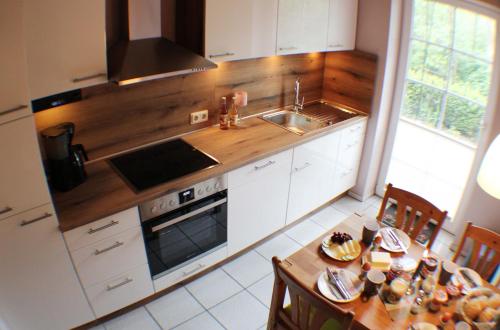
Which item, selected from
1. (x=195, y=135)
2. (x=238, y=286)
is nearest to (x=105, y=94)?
(x=195, y=135)

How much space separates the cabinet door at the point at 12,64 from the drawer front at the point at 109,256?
863 mm

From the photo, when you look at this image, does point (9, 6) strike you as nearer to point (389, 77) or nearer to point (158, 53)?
point (158, 53)

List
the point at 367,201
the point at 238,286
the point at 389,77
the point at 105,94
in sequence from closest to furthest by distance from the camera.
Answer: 1. the point at 105,94
2. the point at 238,286
3. the point at 389,77
4. the point at 367,201

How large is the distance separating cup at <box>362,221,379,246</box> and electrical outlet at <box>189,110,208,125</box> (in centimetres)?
149

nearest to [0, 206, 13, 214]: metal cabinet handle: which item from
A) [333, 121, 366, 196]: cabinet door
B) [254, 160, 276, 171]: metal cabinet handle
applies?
[254, 160, 276, 171]: metal cabinet handle

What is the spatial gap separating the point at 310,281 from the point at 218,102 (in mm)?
1656

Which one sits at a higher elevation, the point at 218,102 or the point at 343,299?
the point at 218,102

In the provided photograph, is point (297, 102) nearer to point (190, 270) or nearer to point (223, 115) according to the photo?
point (223, 115)

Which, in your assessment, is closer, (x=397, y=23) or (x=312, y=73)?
(x=397, y=23)

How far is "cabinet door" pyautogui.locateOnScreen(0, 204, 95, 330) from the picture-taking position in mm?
1890

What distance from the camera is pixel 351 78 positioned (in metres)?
3.49

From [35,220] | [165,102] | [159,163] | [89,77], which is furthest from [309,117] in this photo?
[35,220]

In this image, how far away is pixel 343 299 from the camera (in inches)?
71.2

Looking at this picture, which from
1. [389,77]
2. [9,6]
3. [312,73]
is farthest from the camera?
[312,73]
